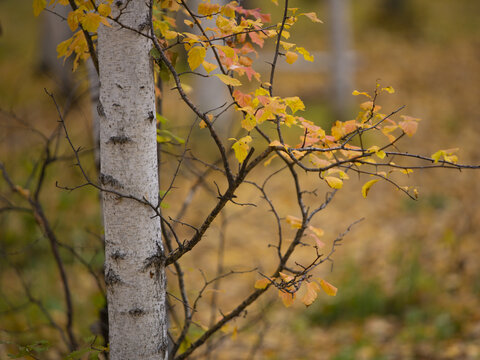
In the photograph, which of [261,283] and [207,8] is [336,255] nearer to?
[261,283]

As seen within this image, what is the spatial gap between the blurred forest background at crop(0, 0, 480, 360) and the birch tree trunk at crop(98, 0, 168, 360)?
36 cm

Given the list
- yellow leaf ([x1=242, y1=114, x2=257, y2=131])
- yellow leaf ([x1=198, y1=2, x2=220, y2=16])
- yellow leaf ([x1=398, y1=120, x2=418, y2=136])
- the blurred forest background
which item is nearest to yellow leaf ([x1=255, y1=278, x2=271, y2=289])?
the blurred forest background

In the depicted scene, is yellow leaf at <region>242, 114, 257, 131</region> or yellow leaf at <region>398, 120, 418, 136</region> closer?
yellow leaf at <region>242, 114, 257, 131</region>

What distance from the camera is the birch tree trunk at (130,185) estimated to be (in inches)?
48.2

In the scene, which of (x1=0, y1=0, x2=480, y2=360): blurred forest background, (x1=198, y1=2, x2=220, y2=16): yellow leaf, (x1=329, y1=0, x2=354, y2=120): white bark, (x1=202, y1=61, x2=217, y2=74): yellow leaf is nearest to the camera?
(x1=202, y1=61, x2=217, y2=74): yellow leaf

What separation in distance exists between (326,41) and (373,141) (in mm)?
6052

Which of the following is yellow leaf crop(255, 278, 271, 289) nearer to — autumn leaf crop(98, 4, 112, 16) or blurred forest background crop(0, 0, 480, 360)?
blurred forest background crop(0, 0, 480, 360)

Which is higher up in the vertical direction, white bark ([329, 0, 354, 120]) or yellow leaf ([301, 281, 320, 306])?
white bark ([329, 0, 354, 120])

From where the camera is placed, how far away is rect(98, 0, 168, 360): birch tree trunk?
122 cm

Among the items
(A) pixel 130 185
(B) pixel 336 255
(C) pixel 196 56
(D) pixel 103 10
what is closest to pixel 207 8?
(C) pixel 196 56

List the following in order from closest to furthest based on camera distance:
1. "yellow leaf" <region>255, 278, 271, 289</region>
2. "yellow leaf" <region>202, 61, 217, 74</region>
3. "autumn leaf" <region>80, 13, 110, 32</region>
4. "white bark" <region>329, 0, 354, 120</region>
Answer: "autumn leaf" <region>80, 13, 110, 32</region> → "yellow leaf" <region>202, 61, 217, 74</region> → "yellow leaf" <region>255, 278, 271, 289</region> → "white bark" <region>329, 0, 354, 120</region>

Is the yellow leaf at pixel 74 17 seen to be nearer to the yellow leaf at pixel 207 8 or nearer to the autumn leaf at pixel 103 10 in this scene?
the autumn leaf at pixel 103 10

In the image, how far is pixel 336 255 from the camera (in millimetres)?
4172

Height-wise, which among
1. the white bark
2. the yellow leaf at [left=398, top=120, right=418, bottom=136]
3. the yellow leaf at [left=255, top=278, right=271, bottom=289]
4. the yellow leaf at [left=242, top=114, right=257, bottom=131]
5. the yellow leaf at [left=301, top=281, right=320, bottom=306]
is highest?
→ the white bark
